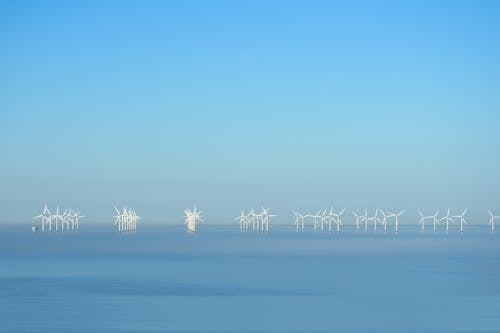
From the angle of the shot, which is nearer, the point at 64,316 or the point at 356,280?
the point at 64,316

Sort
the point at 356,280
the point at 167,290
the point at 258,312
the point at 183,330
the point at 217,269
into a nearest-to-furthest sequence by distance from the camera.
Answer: the point at 183,330 < the point at 258,312 < the point at 167,290 < the point at 356,280 < the point at 217,269

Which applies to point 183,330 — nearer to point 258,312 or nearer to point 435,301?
point 258,312

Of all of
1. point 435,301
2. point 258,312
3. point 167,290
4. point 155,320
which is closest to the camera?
point 155,320

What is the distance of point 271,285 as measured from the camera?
2522 inches

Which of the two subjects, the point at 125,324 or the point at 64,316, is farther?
the point at 64,316

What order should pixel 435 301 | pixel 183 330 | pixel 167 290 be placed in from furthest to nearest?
pixel 167 290, pixel 435 301, pixel 183 330

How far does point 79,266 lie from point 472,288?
1592 inches

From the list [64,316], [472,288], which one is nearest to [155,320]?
[64,316]

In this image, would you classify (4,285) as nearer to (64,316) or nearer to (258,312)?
(64,316)

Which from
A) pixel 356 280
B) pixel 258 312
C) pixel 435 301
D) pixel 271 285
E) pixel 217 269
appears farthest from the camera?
pixel 217 269

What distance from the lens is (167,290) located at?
196 feet

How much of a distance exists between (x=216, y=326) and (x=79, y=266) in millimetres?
45159

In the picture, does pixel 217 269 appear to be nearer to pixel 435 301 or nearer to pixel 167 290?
pixel 167 290

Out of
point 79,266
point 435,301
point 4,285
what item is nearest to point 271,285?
point 435,301
